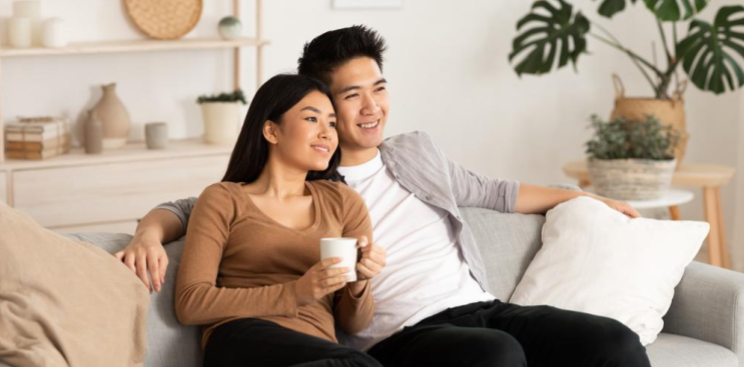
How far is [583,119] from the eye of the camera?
531 centimetres

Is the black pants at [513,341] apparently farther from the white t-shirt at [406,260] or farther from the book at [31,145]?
the book at [31,145]

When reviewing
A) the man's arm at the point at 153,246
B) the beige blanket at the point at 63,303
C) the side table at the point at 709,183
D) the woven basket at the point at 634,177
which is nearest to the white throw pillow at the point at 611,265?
the man's arm at the point at 153,246

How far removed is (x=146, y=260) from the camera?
226 cm

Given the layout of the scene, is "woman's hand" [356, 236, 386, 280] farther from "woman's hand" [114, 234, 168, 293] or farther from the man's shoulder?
the man's shoulder

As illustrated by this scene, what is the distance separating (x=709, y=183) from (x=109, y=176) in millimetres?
2374

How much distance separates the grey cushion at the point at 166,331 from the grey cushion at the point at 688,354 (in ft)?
3.48

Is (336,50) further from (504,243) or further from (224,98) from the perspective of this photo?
(224,98)

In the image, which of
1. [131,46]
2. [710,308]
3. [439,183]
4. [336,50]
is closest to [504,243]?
[439,183]

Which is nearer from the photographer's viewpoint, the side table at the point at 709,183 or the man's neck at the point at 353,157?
the man's neck at the point at 353,157

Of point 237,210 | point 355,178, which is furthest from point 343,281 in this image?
point 355,178

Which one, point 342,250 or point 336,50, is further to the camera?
point 336,50

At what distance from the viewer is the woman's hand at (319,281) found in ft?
6.76

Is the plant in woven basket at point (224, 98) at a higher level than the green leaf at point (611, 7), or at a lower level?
lower

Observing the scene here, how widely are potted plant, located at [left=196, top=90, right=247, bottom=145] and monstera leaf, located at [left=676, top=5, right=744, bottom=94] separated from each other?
1.84m
